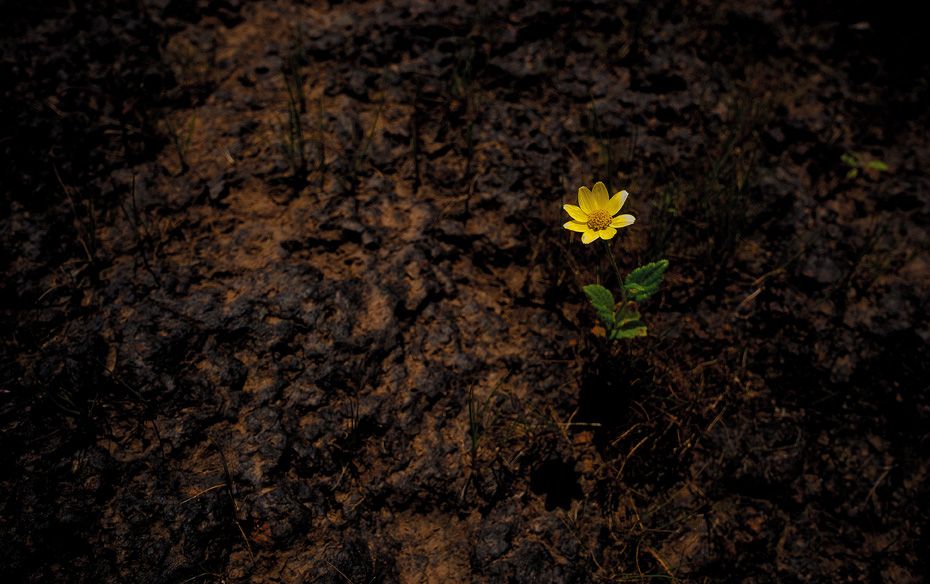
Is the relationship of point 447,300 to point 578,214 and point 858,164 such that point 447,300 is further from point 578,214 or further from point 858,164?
point 858,164

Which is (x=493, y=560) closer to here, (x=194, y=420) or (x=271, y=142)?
(x=194, y=420)

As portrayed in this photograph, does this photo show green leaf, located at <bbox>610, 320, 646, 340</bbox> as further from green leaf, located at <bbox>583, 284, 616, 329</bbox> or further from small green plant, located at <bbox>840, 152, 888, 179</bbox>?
small green plant, located at <bbox>840, 152, 888, 179</bbox>

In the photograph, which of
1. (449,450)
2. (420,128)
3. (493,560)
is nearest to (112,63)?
(420,128)

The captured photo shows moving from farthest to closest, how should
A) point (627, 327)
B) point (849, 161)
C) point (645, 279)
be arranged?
point (849, 161) → point (627, 327) → point (645, 279)

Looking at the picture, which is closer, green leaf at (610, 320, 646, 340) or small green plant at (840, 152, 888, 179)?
green leaf at (610, 320, 646, 340)

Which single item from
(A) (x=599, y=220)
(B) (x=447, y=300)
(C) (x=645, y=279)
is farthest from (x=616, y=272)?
(B) (x=447, y=300)

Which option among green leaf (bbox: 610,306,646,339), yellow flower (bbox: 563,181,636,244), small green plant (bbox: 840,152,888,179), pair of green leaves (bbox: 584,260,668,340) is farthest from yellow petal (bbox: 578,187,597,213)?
small green plant (bbox: 840,152,888,179)
